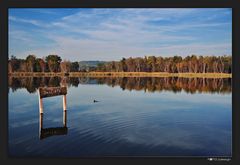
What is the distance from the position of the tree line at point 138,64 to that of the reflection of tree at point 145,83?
24 cm

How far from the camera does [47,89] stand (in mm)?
9953

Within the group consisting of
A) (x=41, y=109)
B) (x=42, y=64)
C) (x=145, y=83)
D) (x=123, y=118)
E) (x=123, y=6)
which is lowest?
(x=123, y=118)

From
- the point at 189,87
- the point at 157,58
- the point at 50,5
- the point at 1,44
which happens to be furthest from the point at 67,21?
the point at 189,87

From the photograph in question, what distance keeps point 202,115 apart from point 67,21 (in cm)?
372

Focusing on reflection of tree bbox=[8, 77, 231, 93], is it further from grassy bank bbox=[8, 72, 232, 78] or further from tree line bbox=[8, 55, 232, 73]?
tree line bbox=[8, 55, 232, 73]

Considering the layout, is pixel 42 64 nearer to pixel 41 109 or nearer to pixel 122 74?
pixel 41 109

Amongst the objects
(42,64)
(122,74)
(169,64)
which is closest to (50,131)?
(42,64)

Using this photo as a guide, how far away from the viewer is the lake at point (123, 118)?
30.3 ft

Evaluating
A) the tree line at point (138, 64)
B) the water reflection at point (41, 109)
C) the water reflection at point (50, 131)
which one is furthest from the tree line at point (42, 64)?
the water reflection at point (50, 131)

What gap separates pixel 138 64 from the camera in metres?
10.6

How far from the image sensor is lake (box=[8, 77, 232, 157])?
30.3 ft

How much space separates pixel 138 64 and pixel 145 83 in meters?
0.61

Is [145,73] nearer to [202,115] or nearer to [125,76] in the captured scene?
[125,76]

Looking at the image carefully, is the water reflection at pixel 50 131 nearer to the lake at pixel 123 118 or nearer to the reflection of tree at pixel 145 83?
the lake at pixel 123 118
